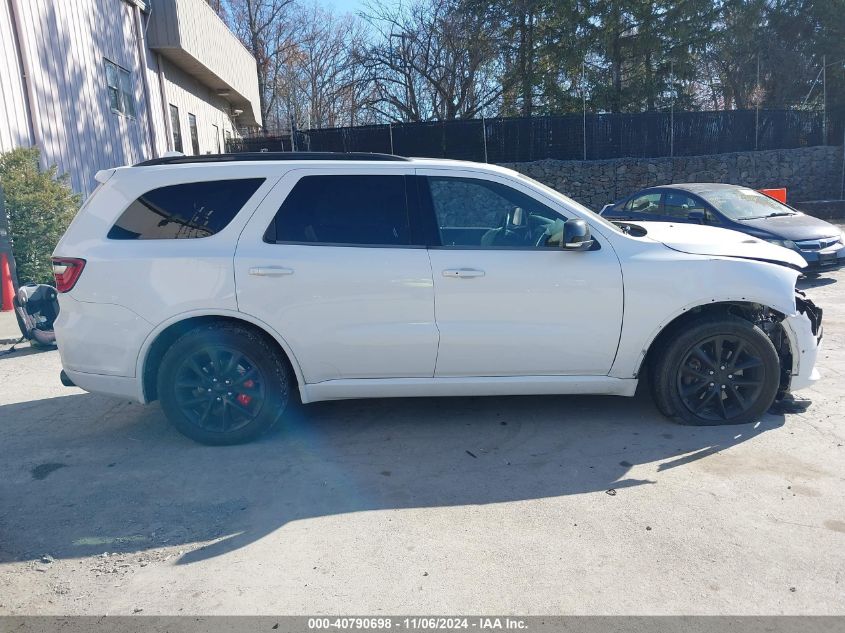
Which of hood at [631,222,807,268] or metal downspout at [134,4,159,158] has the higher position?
metal downspout at [134,4,159,158]

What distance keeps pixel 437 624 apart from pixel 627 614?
791 mm

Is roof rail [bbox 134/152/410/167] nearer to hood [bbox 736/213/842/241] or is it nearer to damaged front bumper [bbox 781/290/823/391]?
damaged front bumper [bbox 781/290/823/391]

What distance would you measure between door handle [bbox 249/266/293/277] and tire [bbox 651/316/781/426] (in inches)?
103

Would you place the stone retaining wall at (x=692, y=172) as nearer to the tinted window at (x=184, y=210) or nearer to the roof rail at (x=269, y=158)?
the roof rail at (x=269, y=158)

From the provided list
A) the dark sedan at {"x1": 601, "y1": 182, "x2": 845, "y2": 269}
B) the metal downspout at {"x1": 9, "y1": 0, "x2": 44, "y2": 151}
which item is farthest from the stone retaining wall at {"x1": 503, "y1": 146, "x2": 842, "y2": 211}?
the metal downspout at {"x1": 9, "y1": 0, "x2": 44, "y2": 151}

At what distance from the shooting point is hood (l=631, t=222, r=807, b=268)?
173 inches

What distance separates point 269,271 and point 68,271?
1.34 meters

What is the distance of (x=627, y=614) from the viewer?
2.66m

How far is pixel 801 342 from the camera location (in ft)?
14.5

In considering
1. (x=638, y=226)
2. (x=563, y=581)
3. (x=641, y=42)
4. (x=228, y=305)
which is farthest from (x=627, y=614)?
(x=641, y=42)

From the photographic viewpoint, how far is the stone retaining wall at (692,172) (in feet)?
66.6

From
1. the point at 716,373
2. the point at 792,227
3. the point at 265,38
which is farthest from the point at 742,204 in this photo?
the point at 265,38

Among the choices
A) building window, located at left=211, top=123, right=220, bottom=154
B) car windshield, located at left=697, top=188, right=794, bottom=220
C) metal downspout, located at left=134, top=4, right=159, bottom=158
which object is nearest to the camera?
car windshield, located at left=697, top=188, right=794, bottom=220

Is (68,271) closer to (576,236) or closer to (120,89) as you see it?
(576,236)
